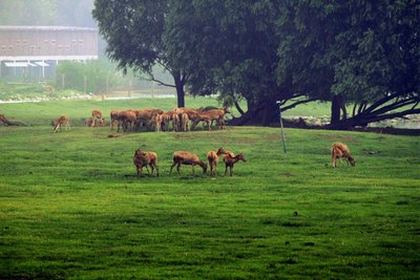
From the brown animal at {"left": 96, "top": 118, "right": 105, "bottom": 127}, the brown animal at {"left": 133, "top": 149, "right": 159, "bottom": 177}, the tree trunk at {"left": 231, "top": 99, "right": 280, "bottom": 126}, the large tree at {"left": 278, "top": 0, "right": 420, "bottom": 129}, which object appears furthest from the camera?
the tree trunk at {"left": 231, "top": 99, "right": 280, "bottom": 126}

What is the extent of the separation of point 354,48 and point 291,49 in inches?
134

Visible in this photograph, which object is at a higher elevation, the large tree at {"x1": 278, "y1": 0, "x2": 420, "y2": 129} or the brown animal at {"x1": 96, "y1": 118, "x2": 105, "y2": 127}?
the large tree at {"x1": 278, "y1": 0, "x2": 420, "y2": 129}

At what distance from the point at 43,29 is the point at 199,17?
64.0 meters

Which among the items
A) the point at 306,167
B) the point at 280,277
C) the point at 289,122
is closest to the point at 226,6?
the point at 289,122

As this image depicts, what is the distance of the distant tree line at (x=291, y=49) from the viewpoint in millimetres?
52594

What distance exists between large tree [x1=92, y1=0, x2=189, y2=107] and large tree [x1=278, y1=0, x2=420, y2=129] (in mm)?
10985

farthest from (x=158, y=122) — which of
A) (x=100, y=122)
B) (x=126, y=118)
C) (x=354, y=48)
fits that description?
(x=354, y=48)

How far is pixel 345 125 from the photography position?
59.2 metres

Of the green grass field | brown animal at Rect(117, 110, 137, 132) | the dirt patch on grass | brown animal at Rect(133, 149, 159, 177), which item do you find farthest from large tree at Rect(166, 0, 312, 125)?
brown animal at Rect(133, 149, 159, 177)

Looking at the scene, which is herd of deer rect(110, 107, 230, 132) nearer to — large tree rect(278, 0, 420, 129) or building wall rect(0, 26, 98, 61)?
large tree rect(278, 0, 420, 129)

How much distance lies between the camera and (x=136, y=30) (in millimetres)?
67625

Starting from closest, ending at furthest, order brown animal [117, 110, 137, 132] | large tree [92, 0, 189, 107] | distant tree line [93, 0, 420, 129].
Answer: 1. distant tree line [93, 0, 420, 129]
2. brown animal [117, 110, 137, 132]
3. large tree [92, 0, 189, 107]

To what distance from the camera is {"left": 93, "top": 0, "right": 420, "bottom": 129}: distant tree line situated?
173 ft

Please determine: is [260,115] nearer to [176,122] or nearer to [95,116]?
[95,116]
